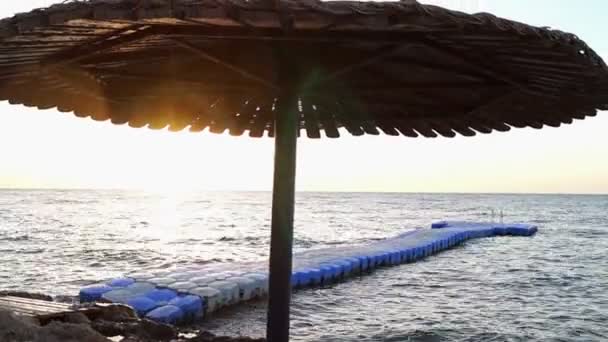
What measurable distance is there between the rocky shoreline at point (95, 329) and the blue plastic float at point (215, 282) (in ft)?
20.6

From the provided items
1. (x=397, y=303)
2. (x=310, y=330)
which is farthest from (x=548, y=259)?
(x=310, y=330)

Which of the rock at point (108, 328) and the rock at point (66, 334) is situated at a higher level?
the rock at point (66, 334)

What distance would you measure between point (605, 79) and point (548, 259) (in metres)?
34.4

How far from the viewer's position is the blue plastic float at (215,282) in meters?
14.4

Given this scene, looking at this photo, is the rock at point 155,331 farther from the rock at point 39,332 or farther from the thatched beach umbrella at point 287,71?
the thatched beach umbrella at point 287,71

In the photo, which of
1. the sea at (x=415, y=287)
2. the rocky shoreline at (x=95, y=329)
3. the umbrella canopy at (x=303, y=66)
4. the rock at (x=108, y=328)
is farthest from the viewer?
the sea at (x=415, y=287)

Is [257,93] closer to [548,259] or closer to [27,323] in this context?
[27,323]

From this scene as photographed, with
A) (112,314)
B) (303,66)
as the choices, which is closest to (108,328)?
(112,314)

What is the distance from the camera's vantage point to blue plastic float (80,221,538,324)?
14.4 m

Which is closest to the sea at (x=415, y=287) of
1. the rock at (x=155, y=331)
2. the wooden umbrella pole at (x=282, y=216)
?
the rock at (x=155, y=331)

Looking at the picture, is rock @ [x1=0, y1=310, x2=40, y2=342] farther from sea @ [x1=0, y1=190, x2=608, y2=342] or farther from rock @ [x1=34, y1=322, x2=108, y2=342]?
sea @ [x1=0, y1=190, x2=608, y2=342]

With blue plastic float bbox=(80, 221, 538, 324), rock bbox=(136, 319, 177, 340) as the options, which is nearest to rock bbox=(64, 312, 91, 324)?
rock bbox=(136, 319, 177, 340)

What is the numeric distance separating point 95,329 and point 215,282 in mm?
11554

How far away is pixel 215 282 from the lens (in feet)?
57.8
